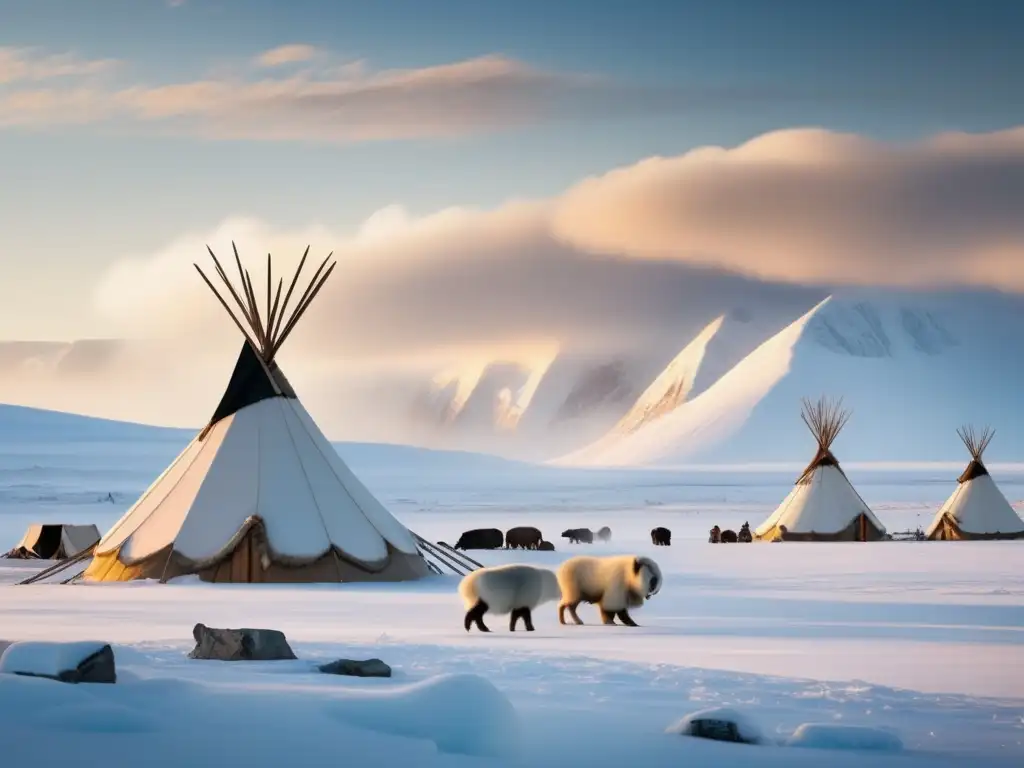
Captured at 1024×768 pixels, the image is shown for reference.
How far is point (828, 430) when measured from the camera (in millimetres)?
39469

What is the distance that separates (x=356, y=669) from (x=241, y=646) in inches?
41.7

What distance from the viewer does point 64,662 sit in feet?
27.4

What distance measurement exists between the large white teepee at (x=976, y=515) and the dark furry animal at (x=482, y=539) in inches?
405

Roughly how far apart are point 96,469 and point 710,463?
72758mm

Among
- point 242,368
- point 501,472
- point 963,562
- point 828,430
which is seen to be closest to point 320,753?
point 242,368

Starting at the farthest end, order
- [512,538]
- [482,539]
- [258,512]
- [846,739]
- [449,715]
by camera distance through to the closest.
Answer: [512,538] → [482,539] → [258,512] → [846,739] → [449,715]

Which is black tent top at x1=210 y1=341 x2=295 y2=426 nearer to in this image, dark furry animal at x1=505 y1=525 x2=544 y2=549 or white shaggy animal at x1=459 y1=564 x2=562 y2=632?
white shaggy animal at x1=459 y1=564 x2=562 y2=632

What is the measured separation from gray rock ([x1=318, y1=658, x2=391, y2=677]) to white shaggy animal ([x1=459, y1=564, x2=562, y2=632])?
426 centimetres

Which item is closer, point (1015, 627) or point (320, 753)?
point (320, 753)

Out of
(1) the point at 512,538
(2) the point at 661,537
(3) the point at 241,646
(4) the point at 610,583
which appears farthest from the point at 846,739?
(1) the point at 512,538

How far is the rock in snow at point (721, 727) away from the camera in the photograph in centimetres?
815

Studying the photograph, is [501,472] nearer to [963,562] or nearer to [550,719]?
[963,562]

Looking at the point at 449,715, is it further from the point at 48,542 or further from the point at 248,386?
the point at 48,542

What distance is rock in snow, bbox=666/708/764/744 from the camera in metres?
8.15
